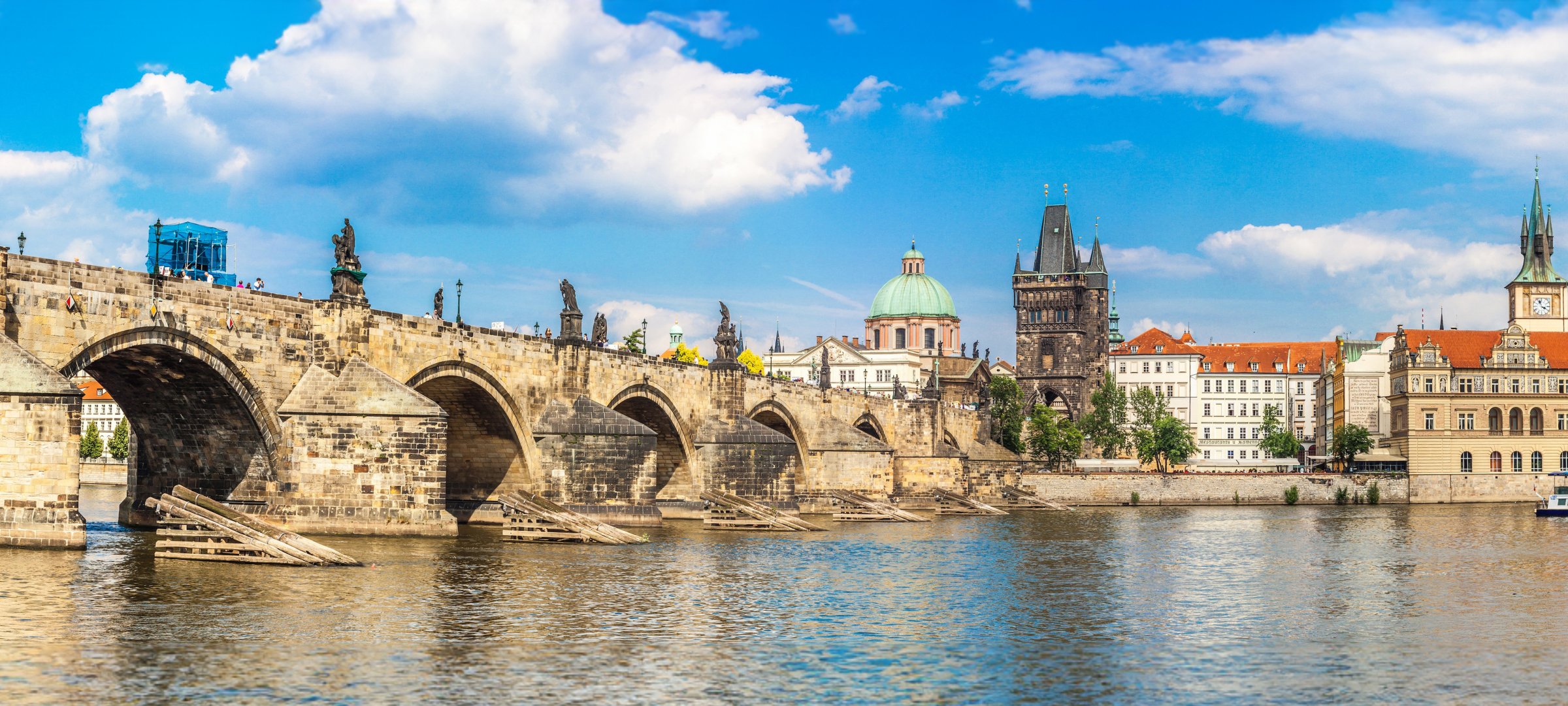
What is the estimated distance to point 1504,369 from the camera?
3755 inches

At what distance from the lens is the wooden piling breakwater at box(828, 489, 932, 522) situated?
59.2 m

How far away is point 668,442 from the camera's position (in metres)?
54.3

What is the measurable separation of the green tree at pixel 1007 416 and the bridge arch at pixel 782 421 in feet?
157

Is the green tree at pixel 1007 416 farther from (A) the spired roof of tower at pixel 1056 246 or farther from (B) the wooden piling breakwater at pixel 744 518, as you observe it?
(B) the wooden piling breakwater at pixel 744 518

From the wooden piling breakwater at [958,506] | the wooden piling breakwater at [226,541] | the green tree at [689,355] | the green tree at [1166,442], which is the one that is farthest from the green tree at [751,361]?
the wooden piling breakwater at [226,541]

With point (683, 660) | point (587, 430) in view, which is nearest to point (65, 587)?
point (683, 660)

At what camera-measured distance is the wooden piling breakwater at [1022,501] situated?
80.6 m

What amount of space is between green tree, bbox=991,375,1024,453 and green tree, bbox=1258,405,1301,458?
18.5 m

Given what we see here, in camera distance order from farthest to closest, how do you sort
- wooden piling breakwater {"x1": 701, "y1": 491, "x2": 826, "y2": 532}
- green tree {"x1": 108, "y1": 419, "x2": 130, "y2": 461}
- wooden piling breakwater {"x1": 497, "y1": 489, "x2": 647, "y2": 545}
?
green tree {"x1": 108, "y1": 419, "x2": 130, "y2": 461} < wooden piling breakwater {"x1": 701, "y1": 491, "x2": 826, "y2": 532} < wooden piling breakwater {"x1": 497, "y1": 489, "x2": 647, "y2": 545}

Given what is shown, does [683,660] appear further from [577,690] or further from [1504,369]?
[1504,369]

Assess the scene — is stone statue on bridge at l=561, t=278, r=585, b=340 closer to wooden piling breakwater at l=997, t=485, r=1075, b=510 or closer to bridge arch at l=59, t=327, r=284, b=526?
bridge arch at l=59, t=327, r=284, b=526

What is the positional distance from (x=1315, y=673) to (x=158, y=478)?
2615cm

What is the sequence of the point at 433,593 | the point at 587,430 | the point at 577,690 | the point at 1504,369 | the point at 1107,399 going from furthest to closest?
the point at 1107,399, the point at 1504,369, the point at 587,430, the point at 433,593, the point at 577,690

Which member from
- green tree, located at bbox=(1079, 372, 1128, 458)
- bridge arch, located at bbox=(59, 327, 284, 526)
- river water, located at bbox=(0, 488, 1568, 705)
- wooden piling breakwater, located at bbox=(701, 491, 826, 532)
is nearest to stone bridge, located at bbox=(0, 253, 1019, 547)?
bridge arch, located at bbox=(59, 327, 284, 526)
